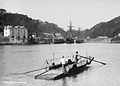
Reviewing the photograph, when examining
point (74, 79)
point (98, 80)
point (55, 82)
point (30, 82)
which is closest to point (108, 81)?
point (98, 80)

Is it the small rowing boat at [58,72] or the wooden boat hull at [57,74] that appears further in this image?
the small rowing boat at [58,72]

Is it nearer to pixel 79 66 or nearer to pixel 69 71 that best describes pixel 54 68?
pixel 69 71

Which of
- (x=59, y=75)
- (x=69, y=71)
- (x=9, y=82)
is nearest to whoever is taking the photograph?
(x=9, y=82)

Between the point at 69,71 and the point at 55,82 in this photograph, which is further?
the point at 69,71

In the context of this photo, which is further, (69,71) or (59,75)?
(69,71)

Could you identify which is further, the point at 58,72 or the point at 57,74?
the point at 58,72

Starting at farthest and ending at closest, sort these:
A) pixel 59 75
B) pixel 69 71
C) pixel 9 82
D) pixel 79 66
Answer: pixel 79 66
pixel 69 71
pixel 59 75
pixel 9 82

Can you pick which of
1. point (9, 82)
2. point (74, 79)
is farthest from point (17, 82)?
point (74, 79)

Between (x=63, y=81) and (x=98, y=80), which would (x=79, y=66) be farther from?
(x=63, y=81)

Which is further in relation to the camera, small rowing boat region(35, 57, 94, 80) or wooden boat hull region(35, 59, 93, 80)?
small rowing boat region(35, 57, 94, 80)
